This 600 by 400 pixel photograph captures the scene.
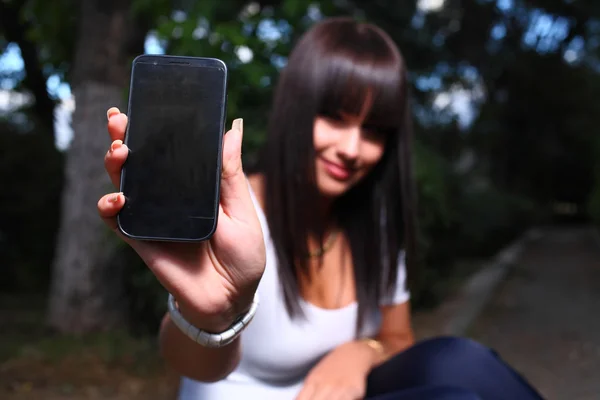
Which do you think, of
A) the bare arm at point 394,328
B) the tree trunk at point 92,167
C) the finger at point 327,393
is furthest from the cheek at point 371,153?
the tree trunk at point 92,167

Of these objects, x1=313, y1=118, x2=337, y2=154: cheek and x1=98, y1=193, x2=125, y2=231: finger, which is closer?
x1=98, y1=193, x2=125, y2=231: finger

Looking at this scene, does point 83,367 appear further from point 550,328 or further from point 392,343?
point 550,328

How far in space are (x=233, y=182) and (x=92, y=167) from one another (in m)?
3.08

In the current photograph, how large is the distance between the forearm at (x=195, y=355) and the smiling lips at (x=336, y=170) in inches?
22.6

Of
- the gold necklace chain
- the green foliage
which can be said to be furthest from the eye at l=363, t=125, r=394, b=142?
the green foliage

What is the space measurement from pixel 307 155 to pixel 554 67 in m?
17.9

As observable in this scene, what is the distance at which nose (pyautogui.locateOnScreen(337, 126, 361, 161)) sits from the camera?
5.09 feet

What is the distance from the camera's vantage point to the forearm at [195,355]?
1184mm

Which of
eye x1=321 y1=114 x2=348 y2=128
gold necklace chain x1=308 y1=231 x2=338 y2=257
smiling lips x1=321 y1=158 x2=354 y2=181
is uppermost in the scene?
eye x1=321 y1=114 x2=348 y2=128

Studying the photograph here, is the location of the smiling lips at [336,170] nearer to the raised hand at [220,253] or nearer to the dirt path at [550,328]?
the raised hand at [220,253]

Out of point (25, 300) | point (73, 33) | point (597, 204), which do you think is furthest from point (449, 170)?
point (597, 204)

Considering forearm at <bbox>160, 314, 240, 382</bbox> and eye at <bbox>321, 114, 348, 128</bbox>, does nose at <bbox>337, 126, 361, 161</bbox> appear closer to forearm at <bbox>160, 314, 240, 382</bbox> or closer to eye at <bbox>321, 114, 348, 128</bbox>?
eye at <bbox>321, 114, 348, 128</bbox>

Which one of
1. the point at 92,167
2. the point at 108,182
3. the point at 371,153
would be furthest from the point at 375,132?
the point at 92,167

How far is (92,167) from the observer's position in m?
3.78
